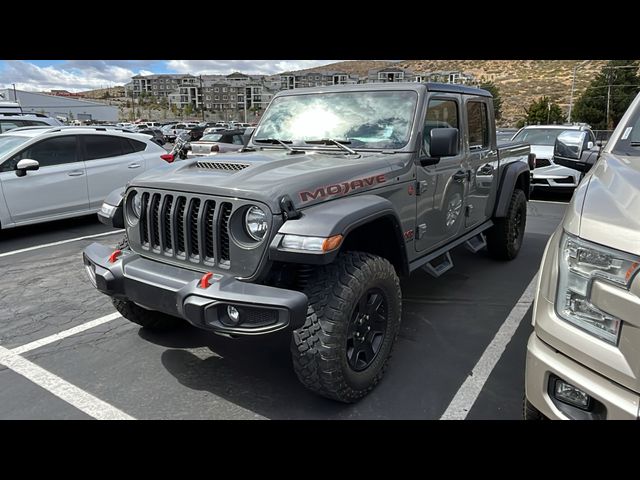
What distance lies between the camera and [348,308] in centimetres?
269

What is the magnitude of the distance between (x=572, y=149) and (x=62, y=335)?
4.23m

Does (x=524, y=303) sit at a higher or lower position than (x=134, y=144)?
lower

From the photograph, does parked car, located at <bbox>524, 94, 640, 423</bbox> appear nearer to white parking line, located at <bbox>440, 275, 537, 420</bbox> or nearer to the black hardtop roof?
white parking line, located at <bbox>440, 275, 537, 420</bbox>

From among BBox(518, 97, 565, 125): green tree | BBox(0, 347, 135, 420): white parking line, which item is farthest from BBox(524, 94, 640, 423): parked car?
BBox(518, 97, 565, 125): green tree

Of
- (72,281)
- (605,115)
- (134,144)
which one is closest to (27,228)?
(134,144)

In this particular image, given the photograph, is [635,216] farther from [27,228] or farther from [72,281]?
[27,228]

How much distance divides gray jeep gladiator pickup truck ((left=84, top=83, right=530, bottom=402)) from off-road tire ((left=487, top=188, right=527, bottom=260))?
167 cm

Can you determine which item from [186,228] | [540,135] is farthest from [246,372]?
[540,135]

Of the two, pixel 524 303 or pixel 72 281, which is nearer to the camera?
pixel 524 303

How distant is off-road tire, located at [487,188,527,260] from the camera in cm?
570

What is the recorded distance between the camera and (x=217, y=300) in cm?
243

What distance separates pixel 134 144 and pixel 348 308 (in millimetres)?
7049

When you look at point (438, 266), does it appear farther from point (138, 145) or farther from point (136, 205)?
point (138, 145)

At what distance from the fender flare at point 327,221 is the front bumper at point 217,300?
19 centimetres
